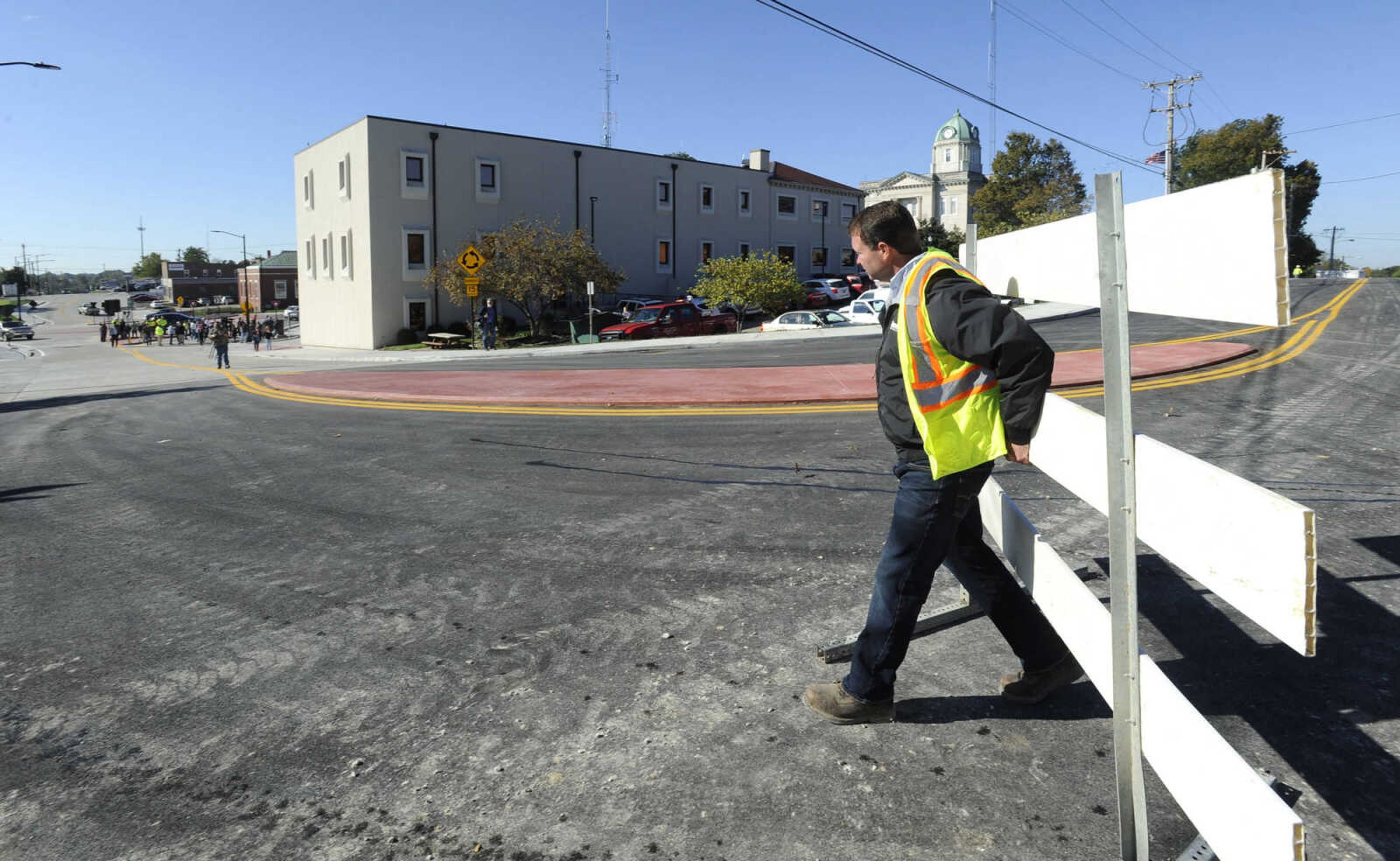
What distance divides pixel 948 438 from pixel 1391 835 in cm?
178

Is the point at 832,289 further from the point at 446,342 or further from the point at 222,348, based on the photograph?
the point at 222,348

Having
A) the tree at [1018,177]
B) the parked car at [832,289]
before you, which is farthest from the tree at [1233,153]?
the parked car at [832,289]

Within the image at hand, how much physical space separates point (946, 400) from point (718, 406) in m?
9.09

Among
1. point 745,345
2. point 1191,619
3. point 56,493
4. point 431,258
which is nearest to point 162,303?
point 431,258

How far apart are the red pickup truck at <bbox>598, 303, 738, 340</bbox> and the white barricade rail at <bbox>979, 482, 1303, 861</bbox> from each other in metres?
31.0

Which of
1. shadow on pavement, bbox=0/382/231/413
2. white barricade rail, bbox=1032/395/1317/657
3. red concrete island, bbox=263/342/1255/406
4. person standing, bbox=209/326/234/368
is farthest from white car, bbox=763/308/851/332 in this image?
white barricade rail, bbox=1032/395/1317/657

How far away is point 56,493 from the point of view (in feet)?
27.3

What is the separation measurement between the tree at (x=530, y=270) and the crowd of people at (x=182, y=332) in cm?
2080

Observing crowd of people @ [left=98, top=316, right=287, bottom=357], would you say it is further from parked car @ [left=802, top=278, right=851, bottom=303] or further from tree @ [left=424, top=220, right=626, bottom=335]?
parked car @ [left=802, top=278, right=851, bottom=303]

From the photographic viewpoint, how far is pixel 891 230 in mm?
3537

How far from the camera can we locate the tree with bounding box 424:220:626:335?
40.6 meters

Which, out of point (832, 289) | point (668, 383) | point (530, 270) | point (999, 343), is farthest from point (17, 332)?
point (999, 343)

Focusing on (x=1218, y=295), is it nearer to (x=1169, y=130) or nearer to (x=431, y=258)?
(x=431, y=258)

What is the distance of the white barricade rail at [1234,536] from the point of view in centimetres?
188
